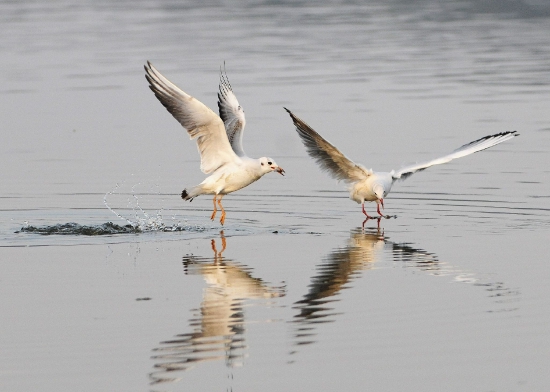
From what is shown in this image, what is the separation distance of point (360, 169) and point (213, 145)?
189cm

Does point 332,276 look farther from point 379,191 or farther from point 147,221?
point 379,191

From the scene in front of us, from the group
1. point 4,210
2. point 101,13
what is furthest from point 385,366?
point 101,13

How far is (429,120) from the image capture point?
21156 mm

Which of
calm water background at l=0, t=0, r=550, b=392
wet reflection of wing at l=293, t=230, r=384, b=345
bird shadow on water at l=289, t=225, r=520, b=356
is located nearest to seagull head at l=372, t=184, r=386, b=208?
calm water background at l=0, t=0, r=550, b=392

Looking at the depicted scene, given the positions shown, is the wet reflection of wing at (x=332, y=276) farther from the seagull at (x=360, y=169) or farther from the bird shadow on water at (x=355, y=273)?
the seagull at (x=360, y=169)

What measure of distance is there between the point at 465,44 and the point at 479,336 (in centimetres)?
2513

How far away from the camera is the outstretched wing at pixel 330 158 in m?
14.4

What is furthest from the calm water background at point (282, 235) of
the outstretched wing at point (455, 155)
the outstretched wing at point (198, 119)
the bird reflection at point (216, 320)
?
the outstretched wing at point (198, 119)

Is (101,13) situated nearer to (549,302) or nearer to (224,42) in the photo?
(224,42)

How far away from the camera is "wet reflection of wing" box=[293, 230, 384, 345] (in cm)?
928

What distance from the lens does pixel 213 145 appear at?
14.2 metres

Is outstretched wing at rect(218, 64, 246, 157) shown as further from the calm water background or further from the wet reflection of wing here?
the wet reflection of wing

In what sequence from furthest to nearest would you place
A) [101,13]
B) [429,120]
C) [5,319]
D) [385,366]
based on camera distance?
[101,13], [429,120], [5,319], [385,366]

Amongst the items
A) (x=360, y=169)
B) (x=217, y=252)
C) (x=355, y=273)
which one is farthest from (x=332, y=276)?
(x=360, y=169)
